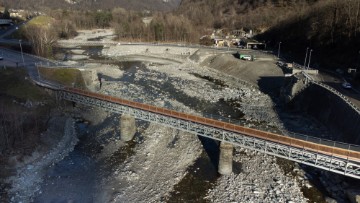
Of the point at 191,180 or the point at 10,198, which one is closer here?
the point at 10,198

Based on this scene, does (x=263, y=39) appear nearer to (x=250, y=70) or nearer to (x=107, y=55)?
(x=250, y=70)

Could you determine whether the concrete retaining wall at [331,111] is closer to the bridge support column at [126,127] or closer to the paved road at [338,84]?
the paved road at [338,84]

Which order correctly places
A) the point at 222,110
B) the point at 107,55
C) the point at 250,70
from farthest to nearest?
the point at 107,55, the point at 250,70, the point at 222,110

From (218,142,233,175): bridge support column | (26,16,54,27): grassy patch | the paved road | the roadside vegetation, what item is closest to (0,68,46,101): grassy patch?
the roadside vegetation

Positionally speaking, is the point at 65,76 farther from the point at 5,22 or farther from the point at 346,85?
the point at 5,22

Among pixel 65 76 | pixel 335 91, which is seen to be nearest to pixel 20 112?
pixel 65 76

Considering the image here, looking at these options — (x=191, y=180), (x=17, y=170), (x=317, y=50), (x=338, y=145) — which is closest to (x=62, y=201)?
(x=17, y=170)

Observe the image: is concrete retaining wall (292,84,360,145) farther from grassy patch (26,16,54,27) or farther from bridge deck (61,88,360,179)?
grassy patch (26,16,54,27)

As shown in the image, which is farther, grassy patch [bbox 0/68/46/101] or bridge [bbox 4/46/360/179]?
grassy patch [bbox 0/68/46/101]
